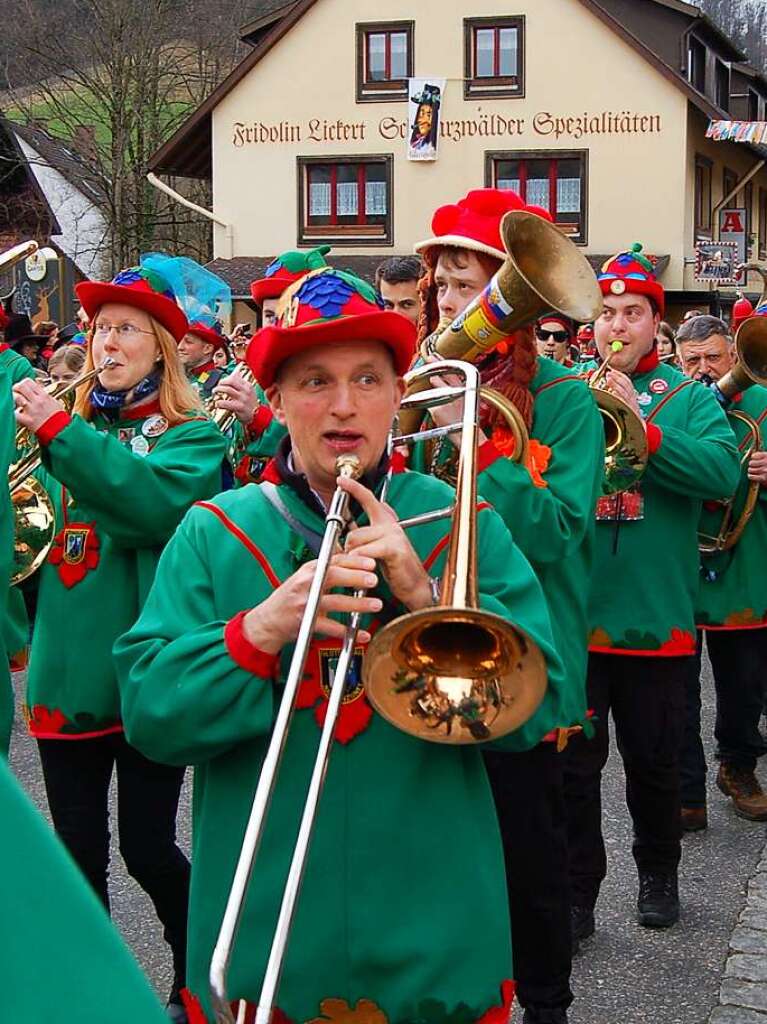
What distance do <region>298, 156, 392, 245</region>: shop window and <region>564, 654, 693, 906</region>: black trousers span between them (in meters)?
26.0

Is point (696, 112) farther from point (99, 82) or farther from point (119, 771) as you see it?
point (119, 771)

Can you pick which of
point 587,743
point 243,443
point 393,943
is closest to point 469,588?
point 393,943

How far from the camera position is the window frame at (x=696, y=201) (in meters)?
29.3

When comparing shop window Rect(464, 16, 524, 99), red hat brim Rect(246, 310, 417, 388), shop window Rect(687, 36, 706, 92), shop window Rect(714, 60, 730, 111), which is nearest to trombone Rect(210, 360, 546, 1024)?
red hat brim Rect(246, 310, 417, 388)

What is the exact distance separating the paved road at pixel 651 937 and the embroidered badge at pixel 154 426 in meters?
1.56

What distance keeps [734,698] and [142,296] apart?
319cm

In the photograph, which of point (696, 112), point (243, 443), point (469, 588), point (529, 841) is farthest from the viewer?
point (696, 112)

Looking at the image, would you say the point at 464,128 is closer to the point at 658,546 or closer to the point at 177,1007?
the point at 658,546

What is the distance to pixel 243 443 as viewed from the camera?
6.21 metres

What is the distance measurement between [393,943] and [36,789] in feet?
13.5

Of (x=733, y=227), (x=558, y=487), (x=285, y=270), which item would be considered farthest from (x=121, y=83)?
(x=558, y=487)

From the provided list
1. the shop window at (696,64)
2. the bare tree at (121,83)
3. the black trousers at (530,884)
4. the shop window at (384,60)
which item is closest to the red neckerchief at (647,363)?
the black trousers at (530,884)

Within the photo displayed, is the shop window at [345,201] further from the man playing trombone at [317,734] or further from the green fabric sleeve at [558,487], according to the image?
the man playing trombone at [317,734]

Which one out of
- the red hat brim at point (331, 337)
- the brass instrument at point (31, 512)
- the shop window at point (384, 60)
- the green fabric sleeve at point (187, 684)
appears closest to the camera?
the green fabric sleeve at point (187, 684)
